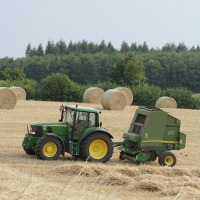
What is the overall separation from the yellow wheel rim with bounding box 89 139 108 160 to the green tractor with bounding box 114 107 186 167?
2.30ft

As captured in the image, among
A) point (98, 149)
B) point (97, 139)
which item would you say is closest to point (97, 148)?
point (98, 149)

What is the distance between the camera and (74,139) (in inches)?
641

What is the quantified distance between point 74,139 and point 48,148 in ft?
2.25

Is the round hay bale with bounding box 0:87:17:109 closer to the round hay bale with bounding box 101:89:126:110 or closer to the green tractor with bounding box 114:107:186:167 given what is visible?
the round hay bale with bounding box 101:89:126:110

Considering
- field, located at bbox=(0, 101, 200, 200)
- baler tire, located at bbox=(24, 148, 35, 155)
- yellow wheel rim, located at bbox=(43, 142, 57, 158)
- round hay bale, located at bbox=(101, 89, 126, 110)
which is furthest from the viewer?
round hay bale, located at bbox=(101, 89, 126, 110)

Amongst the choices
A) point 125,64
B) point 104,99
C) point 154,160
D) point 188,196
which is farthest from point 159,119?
point 125,64

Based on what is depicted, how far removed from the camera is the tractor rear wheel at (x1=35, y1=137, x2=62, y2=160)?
1591 cm

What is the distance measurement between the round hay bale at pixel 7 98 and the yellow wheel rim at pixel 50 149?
15872mm

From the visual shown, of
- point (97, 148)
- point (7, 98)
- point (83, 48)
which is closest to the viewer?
point (97, 148)

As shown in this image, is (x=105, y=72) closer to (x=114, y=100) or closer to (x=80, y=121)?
(x=114, y=100)

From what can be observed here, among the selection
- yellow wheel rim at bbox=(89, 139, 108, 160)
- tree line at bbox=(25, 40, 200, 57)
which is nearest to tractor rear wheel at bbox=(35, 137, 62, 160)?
yellow wheel rim at bbox=(89, 139, 108, 160)

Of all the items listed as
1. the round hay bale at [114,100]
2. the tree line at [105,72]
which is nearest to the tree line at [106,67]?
the tree line at [105,72]

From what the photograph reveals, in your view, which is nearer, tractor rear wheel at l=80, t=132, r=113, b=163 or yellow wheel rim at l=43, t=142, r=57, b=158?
tractor rear wheel at l=80, t=132, r=113, b=163

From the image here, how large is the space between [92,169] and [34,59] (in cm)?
9274
